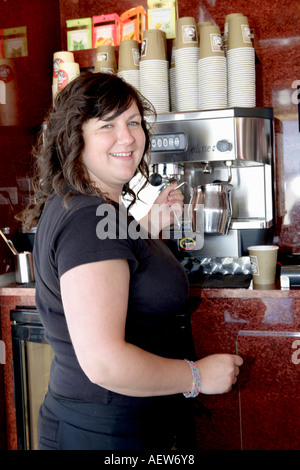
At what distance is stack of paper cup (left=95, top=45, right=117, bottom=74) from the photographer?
6.70 feet

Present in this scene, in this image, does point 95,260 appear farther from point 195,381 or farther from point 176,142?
point 176,142

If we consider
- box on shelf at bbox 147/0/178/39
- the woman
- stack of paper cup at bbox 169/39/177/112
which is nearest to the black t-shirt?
the woman

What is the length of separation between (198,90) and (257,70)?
42cm

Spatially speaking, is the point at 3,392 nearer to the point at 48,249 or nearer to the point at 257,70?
the point at 48,249

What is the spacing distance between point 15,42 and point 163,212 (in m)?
1.09

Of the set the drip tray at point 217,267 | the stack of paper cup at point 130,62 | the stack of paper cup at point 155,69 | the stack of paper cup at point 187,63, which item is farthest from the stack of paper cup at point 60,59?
the drip tray at point 217,267

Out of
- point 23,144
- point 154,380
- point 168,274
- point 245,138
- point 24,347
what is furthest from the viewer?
point 23,144

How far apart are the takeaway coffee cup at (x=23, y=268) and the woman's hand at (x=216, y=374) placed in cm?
120

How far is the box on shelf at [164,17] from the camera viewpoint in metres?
2.05

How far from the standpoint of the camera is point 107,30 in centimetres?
222

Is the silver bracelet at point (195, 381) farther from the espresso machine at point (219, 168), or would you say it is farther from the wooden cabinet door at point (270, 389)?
the espresso machine at point (219, 168)

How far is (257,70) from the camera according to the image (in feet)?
7.00

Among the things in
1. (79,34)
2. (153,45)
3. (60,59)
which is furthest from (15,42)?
(153,45)
